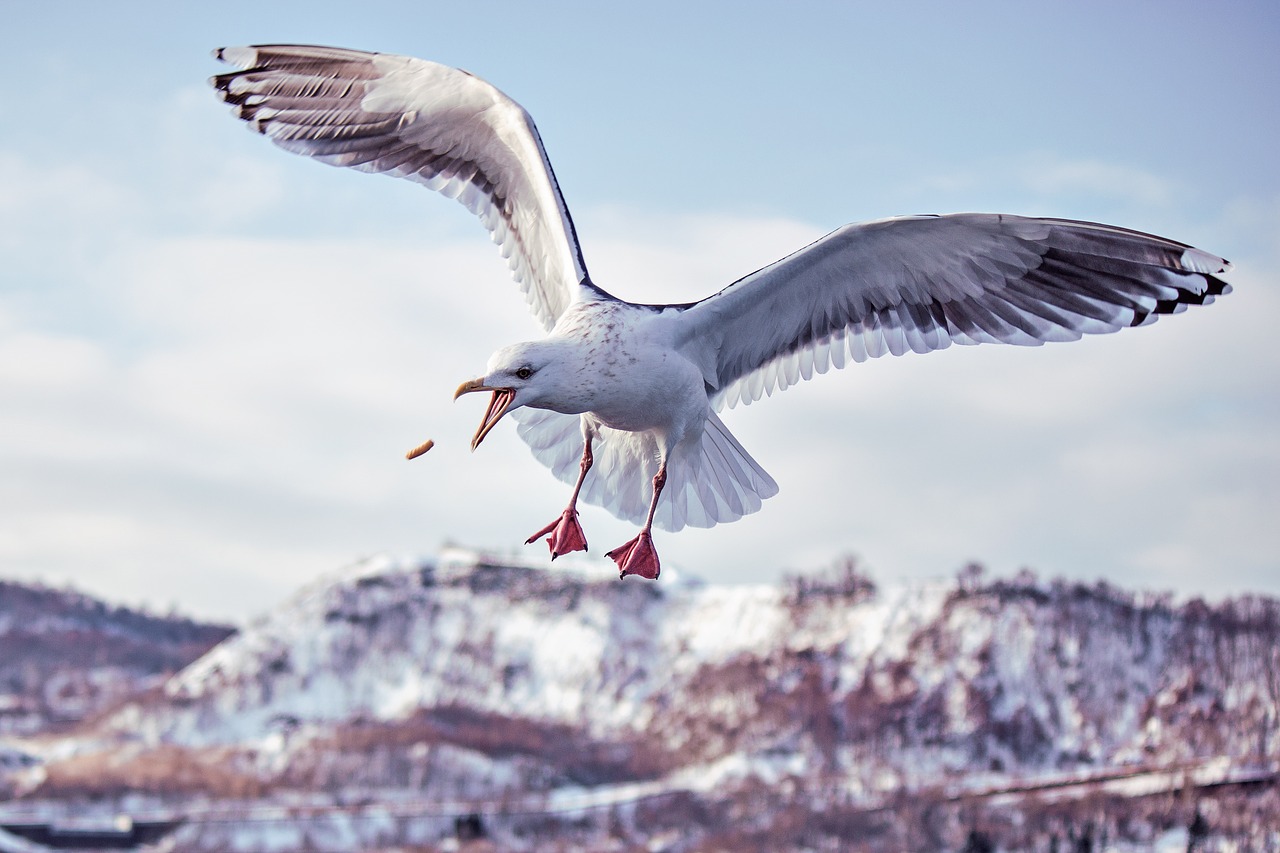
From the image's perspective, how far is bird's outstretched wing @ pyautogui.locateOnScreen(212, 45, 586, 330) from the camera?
12.3 meters

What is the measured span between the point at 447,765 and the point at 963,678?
57.1 metres

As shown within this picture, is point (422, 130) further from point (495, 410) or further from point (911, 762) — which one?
point (911, 762)

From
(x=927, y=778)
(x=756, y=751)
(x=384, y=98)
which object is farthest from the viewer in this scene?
(x=756, y=751)

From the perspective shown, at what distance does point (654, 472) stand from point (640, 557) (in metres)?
0.90

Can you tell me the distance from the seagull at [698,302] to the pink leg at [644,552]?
0.02 metres

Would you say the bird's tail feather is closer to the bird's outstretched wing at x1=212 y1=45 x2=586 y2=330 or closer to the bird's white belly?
the bird's outstretched wing at x1=212 y1=45 x2=586 y2=330

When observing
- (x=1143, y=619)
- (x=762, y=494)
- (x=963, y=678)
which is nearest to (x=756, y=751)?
(x=963, y=678)

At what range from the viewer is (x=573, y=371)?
10383mm

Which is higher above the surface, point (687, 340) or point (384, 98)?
point (384, 98)

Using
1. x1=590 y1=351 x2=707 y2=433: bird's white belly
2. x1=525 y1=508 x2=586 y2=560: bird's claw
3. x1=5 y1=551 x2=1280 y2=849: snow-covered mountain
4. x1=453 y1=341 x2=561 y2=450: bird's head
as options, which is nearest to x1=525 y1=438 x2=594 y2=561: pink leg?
x1=525 y1=508 x2=586 y2=560: bird's claw

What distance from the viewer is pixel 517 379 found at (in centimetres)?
1012

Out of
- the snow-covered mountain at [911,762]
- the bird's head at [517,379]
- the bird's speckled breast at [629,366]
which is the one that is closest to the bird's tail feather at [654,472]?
the bird's speckled breast at [629,366]

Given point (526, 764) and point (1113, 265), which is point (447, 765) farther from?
point (1113, 265)

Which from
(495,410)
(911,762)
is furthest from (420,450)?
(911,762)
